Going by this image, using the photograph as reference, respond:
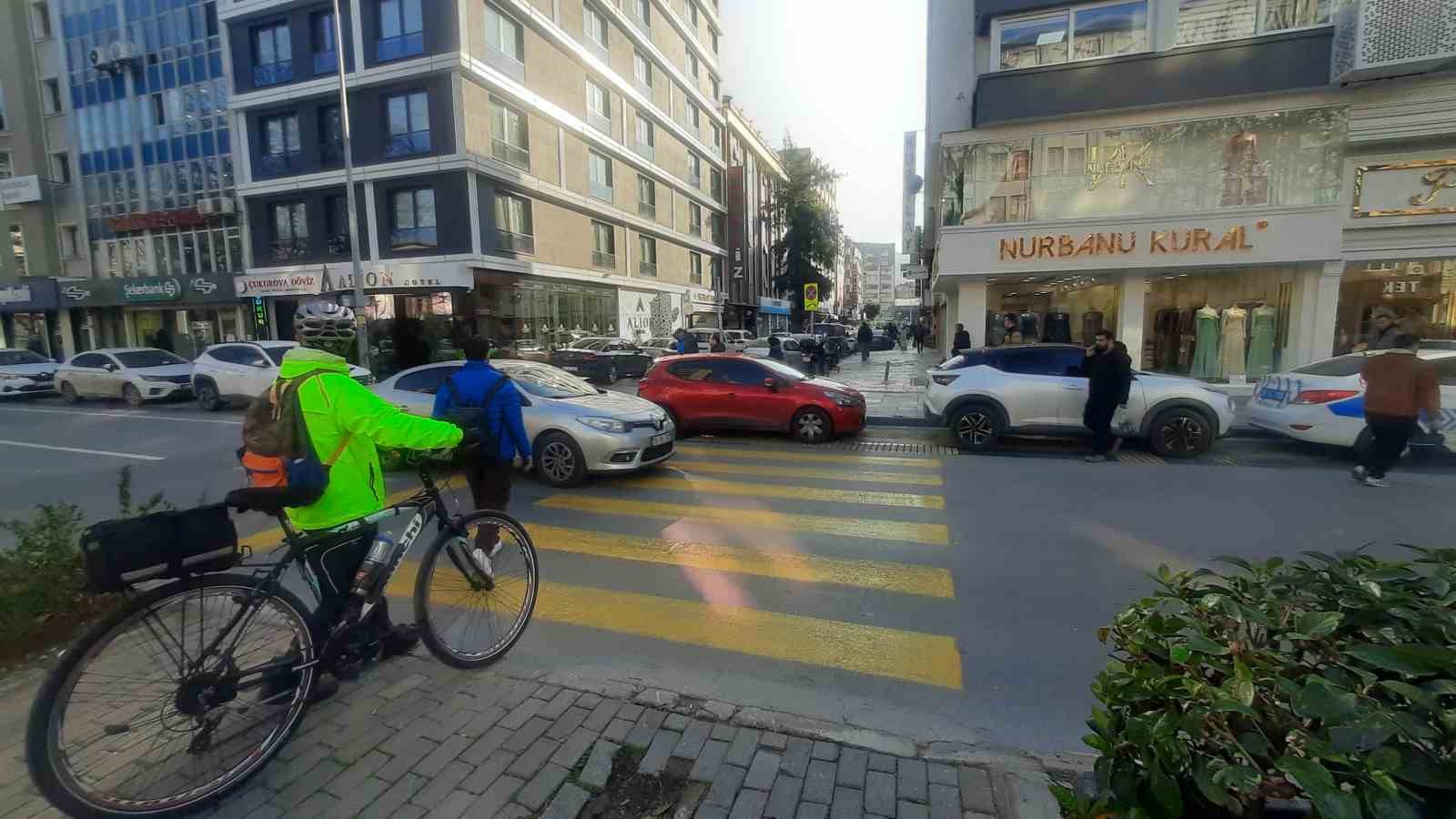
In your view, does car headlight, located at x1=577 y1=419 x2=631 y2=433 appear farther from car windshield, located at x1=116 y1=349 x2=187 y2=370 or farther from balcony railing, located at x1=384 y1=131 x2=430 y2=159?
balcony railing, located at x1=384 y1=131 x2=430 y2=159

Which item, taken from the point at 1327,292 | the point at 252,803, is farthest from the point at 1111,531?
the point at 1327,292

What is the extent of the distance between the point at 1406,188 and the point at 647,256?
97.3ft

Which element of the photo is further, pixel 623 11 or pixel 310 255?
pixel 623 11

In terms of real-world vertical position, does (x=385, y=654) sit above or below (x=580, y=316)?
below

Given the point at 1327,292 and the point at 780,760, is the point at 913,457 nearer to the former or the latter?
the point at 780,760

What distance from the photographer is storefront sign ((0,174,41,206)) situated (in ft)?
95.2

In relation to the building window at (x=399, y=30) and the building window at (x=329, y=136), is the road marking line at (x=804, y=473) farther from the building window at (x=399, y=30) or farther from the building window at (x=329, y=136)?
the building window at (x=329, y=136)

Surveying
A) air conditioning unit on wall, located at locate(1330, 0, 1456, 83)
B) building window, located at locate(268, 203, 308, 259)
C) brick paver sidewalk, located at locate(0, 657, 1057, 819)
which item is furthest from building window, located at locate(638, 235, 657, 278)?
brick paver sidewalk, located at locate(0, 657, 1057, 819)

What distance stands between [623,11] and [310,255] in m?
19.5

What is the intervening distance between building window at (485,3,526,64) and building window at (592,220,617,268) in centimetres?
770

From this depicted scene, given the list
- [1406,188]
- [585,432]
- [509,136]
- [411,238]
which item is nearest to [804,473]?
[585,432]

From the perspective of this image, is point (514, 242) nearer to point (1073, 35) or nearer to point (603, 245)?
point (603, 245)

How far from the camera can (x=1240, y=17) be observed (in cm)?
1411

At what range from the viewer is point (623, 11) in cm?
3253
